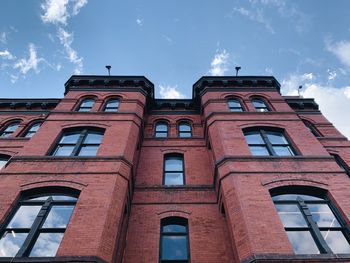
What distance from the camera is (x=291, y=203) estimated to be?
Answer: 9180 mm

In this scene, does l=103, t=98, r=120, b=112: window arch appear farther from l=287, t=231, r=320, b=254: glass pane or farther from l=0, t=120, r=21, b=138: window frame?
l=287, t=231, r=320, b=254: glass pane

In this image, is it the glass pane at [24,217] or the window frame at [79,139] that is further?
the window frame at [79,139]

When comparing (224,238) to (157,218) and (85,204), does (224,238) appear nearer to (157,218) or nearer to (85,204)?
(157,218)

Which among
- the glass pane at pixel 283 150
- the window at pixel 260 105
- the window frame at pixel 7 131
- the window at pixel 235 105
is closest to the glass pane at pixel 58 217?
the glass pane at pixel 283 150

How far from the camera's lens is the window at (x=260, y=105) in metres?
15.2

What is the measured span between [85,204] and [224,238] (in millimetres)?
4677

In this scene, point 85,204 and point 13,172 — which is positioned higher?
point 13,172

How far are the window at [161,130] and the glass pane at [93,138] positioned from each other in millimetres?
3735

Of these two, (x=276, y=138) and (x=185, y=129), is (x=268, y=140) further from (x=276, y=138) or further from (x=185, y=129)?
(x=185, y=129)

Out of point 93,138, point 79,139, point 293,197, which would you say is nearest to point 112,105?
point 93,138

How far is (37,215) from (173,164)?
6522 mm

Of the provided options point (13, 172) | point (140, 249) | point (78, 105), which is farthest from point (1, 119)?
point (140, 249)

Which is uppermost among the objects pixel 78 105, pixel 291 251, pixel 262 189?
pixel 78 105

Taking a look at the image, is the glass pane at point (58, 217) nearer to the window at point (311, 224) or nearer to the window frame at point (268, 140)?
the window at point (311, 224)
